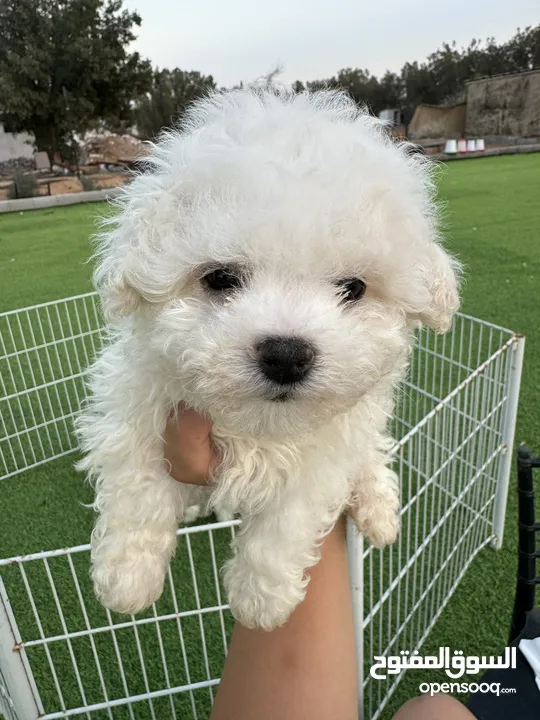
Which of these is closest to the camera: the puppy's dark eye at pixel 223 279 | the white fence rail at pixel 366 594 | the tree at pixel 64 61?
the puppy's dark eye at pixel 223 279

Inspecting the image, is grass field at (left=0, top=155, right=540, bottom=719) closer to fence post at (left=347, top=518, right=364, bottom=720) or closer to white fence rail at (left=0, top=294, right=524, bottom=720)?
white fence rail at (left=0, top=294, right=524, bottom=720)

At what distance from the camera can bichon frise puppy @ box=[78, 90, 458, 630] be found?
3.12 ft

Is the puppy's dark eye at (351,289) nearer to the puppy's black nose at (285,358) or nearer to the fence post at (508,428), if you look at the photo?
the puppy's black nose at (285,358)

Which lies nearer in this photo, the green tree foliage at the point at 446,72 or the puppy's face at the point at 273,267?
the puppy's face at the point at 273,267

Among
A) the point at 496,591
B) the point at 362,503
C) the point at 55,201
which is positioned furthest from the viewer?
the point at 55,201

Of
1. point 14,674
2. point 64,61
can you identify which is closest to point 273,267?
point 14,674

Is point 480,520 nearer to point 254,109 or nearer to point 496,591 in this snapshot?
point 496,591

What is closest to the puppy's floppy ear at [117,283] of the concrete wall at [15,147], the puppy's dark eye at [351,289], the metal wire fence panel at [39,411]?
the puppy's dark eye at [351,289]

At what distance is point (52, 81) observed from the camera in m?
22.4

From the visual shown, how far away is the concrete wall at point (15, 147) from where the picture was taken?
25234mm

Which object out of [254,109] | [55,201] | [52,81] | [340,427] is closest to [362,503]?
[340,427]

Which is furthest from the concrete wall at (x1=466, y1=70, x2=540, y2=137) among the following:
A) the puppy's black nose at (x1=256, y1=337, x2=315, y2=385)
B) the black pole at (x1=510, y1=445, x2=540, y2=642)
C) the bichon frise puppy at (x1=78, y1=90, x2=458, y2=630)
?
the puppy's black nose at (x1=256, y1=337, x2=315, y2=385)

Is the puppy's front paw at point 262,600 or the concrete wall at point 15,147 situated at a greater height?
the concrete wall at point 15,147

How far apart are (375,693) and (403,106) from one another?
1937 inches
